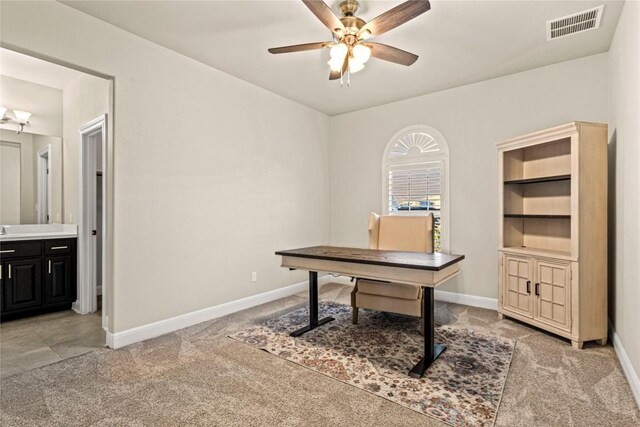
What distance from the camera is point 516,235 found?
3.60m

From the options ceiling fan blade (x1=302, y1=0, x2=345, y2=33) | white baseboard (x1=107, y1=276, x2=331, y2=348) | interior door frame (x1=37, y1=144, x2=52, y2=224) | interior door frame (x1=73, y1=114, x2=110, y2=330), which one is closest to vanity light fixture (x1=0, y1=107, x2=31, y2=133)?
interior door frame (x1=37, y1=144, x2=52, y2=224)

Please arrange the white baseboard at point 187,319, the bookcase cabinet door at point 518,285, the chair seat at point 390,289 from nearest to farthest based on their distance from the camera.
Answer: the white baseboard at point 187,319 < the chair seat at point 390,289 < the bookcase cabinet door at point 518,285

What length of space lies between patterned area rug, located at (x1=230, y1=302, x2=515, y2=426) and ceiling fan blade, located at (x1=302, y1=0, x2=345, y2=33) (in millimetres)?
2413

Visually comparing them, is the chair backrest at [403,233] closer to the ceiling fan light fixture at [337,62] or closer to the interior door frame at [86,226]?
the ceiling fan light fixture at [337,62]

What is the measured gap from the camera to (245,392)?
6.90 feet

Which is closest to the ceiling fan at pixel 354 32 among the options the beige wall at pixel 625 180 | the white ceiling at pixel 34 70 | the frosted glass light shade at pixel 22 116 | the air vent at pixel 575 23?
the air vent at pixel 575 23

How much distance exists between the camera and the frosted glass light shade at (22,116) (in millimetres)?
3850

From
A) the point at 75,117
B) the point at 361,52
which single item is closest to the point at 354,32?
the point at 361,52

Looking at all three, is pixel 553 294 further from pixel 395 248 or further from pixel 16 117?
pixel 16 117

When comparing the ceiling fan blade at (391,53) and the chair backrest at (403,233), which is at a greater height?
the ceiling fan blade at (391,53)

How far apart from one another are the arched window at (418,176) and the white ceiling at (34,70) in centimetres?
404

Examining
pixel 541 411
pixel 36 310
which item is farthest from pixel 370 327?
pixel 36 310

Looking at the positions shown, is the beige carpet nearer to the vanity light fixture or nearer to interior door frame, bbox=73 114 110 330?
interior door frame, bbox=73 114 110 330

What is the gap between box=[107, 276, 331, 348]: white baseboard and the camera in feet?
9.20
